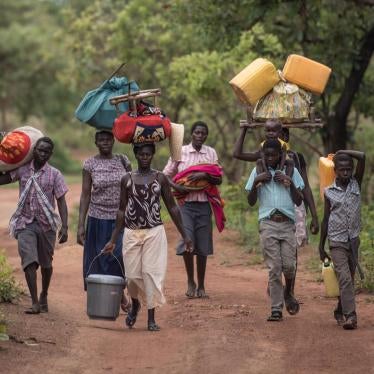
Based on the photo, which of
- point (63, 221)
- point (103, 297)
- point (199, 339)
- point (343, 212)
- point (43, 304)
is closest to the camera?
point (199, 339)

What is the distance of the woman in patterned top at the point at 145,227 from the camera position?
8688mm

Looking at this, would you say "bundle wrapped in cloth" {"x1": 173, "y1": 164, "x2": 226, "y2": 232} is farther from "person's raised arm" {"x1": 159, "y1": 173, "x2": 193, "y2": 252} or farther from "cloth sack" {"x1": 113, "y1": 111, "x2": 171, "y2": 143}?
"cloth sack" {"x1": 113, "y1": 111, "x2": 171, "y2": 143}

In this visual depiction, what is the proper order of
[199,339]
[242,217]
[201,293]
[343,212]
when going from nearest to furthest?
[199,339], [343,212], [201,293], [242,217]

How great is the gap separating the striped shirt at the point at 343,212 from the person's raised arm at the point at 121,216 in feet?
5.30

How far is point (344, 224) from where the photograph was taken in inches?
343

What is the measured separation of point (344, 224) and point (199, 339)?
151 centimetres

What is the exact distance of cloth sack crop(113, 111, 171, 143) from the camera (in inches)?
342

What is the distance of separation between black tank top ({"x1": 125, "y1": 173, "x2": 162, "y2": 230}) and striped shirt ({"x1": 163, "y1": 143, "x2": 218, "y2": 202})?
5.67 ft

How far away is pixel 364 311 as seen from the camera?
9.67 m

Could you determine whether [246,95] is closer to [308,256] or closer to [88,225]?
[88,225]

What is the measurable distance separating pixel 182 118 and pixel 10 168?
14241mm

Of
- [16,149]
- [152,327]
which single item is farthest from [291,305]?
[16,149]

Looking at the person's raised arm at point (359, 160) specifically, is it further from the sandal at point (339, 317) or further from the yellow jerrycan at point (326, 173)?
the sandal at point (339, 317)

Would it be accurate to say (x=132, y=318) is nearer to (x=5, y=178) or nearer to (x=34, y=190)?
(x=34, y=190)
